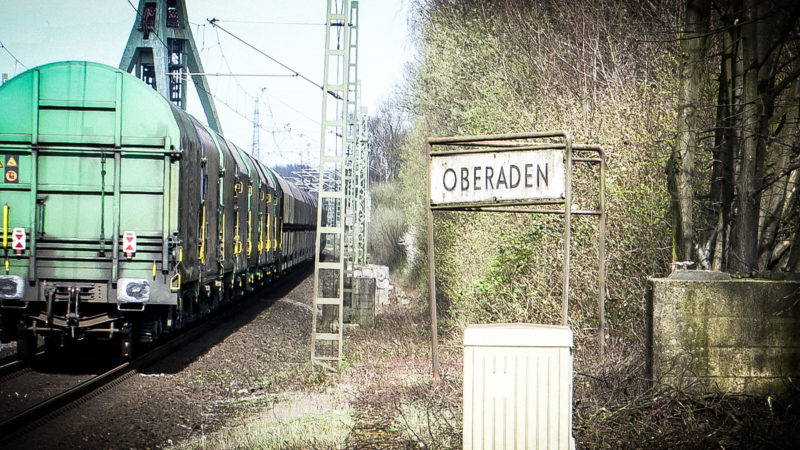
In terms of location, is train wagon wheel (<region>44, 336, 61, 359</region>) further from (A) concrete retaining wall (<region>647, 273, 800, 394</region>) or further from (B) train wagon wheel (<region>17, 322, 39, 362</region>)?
(A) concrete retaining wall (<region>647, 273, 800, 394</region>)

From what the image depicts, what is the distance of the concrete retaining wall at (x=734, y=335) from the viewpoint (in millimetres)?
6406

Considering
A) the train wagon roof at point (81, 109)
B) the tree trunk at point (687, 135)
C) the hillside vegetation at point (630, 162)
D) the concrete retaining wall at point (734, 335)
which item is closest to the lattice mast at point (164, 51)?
the hillside vegetation at point (630, 162)

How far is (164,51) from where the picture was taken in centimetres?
3120

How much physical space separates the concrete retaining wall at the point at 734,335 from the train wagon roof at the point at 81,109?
738cm

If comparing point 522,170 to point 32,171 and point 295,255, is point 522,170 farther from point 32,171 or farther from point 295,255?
point 295,255

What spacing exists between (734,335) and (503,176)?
256cm

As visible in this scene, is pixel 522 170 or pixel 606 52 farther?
pixel 606 52

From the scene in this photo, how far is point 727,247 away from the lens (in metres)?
7.75

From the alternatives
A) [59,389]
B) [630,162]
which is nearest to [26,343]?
[59,389]

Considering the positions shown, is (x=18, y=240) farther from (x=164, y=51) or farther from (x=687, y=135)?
(x=164, y=51)

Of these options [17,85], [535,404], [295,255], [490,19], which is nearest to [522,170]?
[535,404]

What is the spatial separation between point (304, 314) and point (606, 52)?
416 inches

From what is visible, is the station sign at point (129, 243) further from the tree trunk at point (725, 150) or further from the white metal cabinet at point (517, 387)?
the tree trunk at point (725, 150)

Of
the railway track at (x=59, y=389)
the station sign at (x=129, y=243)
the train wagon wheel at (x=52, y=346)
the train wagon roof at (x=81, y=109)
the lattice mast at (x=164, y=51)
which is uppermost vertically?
the lattice mast at (x=164, y=51)
